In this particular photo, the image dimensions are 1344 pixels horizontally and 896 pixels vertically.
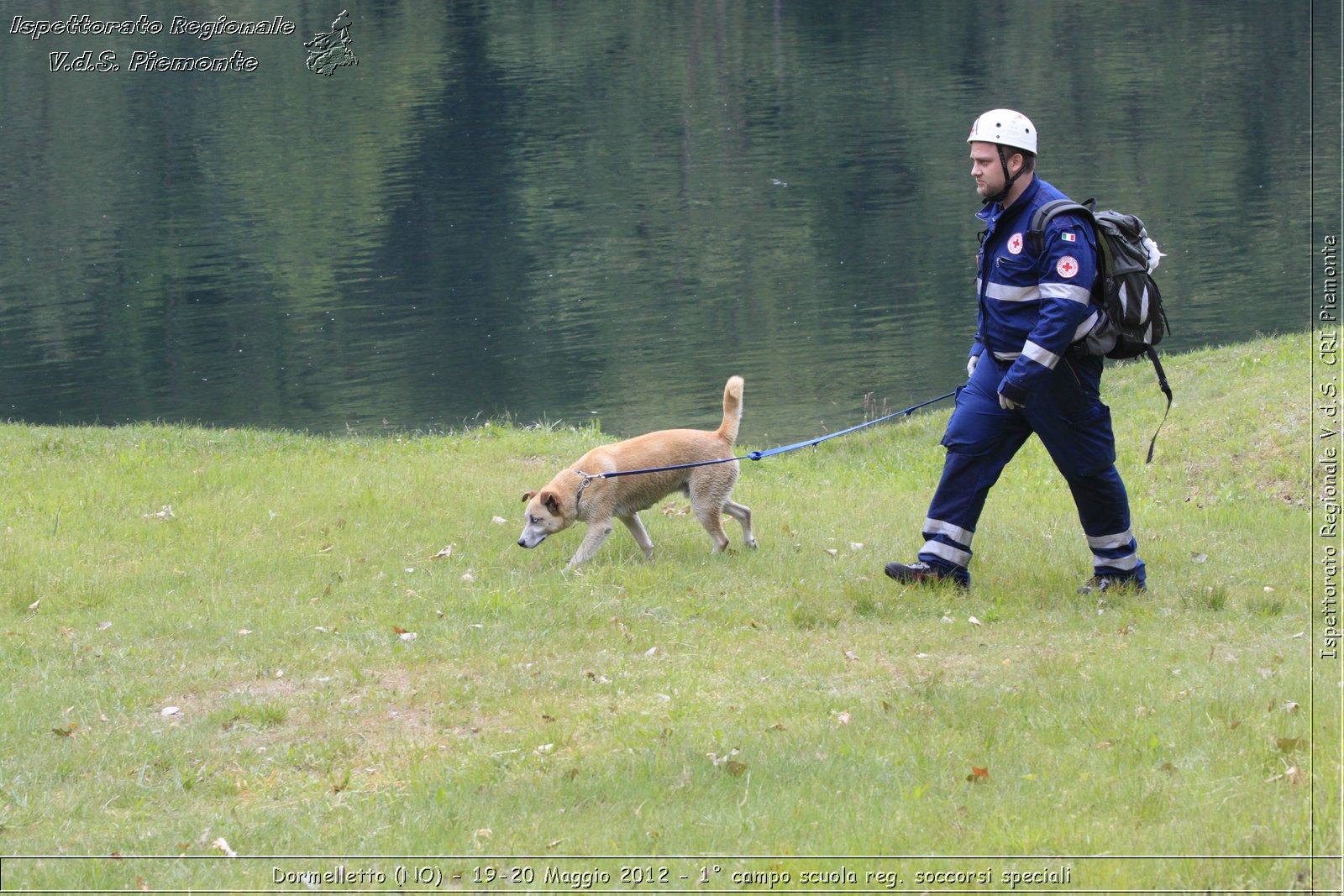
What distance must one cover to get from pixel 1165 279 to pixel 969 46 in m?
38.9

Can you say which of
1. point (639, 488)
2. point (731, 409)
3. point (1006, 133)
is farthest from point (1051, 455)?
point (639, 488)

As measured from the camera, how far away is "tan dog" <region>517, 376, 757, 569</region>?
9.71 meters

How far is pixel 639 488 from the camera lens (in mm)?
9898

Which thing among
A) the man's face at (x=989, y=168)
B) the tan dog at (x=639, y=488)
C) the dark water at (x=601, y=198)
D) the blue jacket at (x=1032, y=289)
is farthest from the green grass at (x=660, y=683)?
the dark water at (x=601, y=198)

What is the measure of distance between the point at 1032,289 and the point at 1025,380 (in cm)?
62

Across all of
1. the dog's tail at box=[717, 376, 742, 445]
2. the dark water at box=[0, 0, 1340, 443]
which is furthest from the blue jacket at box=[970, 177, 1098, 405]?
the dark water at box=[0, 0, 1340, 443]

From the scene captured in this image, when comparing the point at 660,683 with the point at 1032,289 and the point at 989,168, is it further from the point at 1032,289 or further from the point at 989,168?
the point at 989,168

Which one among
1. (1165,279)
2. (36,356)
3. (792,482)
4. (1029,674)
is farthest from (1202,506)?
(36,356)

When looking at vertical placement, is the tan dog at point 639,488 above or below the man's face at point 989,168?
below

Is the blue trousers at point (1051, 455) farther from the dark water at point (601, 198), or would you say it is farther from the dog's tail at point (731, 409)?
the dark water at point (601, 198)

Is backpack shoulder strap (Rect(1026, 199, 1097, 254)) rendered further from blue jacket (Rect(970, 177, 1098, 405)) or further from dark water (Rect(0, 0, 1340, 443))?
dark water (Rect(0, 0, 1340, 443))

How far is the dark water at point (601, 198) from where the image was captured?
27.5 m

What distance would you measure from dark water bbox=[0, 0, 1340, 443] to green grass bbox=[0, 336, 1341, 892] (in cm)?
816

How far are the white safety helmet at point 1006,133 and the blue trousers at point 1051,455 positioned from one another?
4.28ft
